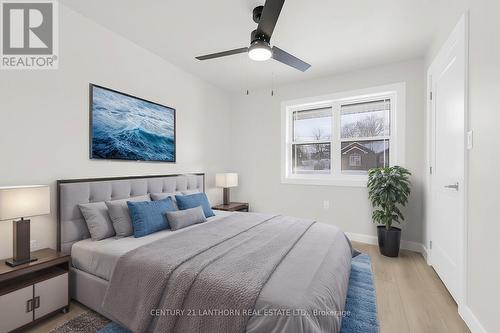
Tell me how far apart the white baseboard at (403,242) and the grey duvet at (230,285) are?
6.42ft

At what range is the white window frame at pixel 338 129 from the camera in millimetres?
3518

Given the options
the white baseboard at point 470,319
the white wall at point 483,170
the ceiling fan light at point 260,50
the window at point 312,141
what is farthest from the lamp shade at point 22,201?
the window at point 312,141

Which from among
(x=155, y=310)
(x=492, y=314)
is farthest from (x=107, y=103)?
(x=492, y=314)

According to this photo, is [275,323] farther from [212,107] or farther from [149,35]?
[212,107]

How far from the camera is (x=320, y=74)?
12.9 ft

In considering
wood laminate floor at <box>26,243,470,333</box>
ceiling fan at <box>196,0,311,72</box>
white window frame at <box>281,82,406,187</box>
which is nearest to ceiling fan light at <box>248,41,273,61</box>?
ceiling fan at <box>196,0,311,72</box>

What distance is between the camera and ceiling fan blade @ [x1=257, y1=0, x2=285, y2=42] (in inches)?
64.7

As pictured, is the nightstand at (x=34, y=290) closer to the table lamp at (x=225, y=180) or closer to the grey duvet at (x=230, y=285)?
the grey duvet at (x=230, y=285)

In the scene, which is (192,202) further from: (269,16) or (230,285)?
(269,16)

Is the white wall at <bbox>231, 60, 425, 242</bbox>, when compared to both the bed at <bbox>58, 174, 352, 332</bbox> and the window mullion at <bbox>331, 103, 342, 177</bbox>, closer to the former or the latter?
the window mullion at <bbox>331, 103, 342, 177</bbox>

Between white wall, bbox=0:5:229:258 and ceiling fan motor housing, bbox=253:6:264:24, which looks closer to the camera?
white wall, bbox=0:5:229:258

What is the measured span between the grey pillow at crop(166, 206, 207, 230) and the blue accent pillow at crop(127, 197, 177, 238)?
79mm

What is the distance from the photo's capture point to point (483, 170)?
5.37ft

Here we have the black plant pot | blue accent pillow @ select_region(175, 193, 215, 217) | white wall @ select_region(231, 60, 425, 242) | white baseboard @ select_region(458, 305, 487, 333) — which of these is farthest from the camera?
white wall @ select_region(231, 60, 425, 242)
